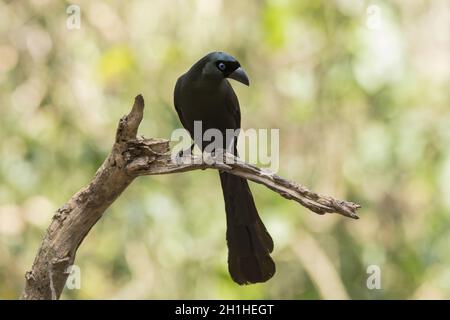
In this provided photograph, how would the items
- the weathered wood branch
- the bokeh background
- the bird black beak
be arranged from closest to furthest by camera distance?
1. the weathered wood branch
2. the bird black beak
3. the bokeh background

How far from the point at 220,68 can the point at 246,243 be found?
90cm

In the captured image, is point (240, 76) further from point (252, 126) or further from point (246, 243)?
point (252, 126)

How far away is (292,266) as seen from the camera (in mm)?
6363

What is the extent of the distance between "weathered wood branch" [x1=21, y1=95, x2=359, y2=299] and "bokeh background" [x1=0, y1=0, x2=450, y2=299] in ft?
6.15

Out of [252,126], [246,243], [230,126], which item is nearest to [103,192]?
[246,243]

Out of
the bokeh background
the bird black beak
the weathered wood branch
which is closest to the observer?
the weathered wood branch

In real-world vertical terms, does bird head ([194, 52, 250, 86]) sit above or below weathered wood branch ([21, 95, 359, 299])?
above

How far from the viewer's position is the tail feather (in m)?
3.88

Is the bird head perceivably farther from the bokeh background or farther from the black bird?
the bokeh background

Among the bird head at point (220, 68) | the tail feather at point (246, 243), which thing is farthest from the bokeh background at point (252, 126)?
the bird head at point (220, 68)

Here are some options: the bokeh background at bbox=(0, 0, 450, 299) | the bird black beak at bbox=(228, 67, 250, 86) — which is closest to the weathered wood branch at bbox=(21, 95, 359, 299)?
the bird black beak at bbox=(228, 67, 250, 86)

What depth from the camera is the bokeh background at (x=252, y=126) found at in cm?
534

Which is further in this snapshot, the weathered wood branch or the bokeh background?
the bokeh background

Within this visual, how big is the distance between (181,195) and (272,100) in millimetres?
1093
